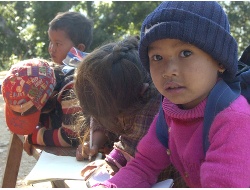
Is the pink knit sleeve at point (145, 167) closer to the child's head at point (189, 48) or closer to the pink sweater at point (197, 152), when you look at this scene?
the pink sweater at point (197, 152)

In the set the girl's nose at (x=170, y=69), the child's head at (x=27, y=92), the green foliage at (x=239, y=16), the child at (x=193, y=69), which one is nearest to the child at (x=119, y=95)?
the child at (x=193, y=69)

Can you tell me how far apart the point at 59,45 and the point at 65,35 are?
0.29ft

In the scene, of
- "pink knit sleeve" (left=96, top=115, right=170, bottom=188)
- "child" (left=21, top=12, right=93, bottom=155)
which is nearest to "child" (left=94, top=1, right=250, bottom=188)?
"pink knit sleeve" (left=96, top=115, right=170, bottom=188)

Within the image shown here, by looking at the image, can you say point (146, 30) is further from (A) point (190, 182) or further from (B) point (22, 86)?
(B) point (22, 86)

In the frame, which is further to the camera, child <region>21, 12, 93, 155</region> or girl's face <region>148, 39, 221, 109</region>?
child <region>21, 12, 93, 155</region>

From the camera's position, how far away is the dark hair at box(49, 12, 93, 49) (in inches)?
135

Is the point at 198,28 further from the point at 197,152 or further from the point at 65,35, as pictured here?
the point at 65,35

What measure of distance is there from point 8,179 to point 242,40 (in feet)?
47.4

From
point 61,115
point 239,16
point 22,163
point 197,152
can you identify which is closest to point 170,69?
point 197,152

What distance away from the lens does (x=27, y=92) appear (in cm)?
229

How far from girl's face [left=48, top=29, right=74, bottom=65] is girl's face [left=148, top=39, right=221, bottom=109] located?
2.02 metres

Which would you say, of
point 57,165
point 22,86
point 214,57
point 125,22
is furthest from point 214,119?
point 125,22

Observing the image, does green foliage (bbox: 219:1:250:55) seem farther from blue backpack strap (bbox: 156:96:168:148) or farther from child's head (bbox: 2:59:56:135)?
blue backpack strap (bbox: 156:96:168:148)

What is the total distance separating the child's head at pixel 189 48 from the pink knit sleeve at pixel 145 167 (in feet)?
0.79
